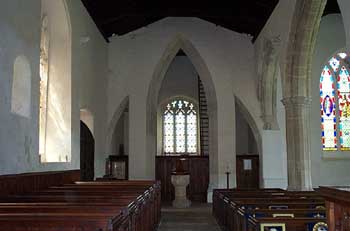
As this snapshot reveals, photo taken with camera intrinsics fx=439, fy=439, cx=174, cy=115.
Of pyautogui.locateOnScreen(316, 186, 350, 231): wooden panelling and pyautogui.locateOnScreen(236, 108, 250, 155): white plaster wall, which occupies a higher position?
pyautogui.locateOnScreen(236, 108, 250, 155): white plaster wall

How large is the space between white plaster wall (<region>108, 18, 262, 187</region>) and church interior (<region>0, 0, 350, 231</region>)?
1.2 inches

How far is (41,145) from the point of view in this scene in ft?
27.9

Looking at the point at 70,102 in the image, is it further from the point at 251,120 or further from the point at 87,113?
the point at 251,120

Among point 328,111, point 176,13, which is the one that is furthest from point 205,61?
point 328,111

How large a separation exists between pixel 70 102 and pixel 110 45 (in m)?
5.04

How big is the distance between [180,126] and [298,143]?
29.8 feet

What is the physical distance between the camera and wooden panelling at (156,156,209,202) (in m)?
14.3

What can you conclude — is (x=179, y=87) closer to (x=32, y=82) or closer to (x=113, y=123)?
(x=113, y=123)

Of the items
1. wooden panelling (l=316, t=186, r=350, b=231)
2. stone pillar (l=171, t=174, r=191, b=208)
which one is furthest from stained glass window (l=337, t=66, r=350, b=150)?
wooden panelling (l=316, t=186, r=350, b=231)

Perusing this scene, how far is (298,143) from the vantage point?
937cm

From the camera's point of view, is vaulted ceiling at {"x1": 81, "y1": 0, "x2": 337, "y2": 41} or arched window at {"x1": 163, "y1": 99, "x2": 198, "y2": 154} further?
arched window at {"x1": 163, "y1": 99, "x2": 198, "y2": 154}

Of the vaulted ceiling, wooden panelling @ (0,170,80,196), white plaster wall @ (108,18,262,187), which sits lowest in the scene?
wooden panelling @ (0,170,80,196)

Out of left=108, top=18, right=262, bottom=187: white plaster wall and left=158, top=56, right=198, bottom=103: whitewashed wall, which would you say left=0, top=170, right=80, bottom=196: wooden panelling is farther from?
left=158, top=56, right=198, bottom=103: whitewashed wall

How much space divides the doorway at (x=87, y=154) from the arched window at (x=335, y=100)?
6.73 meters
